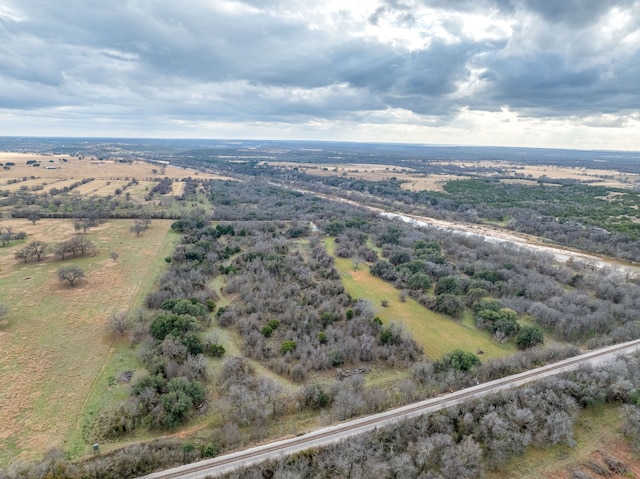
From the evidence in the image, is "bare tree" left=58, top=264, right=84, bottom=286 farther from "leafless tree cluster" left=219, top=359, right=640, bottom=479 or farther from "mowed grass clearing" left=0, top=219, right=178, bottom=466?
"leafless tree cluster" left=219, top=359, right=640, bottom=479

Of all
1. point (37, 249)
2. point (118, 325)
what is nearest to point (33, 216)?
point (37, 249)

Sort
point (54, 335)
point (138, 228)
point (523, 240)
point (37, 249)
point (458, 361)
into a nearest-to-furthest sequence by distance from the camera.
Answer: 1. point (458, 361)
2. point (54, 335)
3. point (37, 249)
4. point (138, 228)
5. point (523, 240)

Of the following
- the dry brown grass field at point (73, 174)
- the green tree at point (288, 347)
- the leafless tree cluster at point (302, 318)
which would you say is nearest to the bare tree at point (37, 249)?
the leafless tree cluster at point (302, 318)

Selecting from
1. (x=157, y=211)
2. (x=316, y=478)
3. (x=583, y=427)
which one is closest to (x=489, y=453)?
(x=583, y=427)

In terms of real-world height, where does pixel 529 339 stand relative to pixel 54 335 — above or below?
above

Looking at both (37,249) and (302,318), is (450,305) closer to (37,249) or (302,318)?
(302,318)

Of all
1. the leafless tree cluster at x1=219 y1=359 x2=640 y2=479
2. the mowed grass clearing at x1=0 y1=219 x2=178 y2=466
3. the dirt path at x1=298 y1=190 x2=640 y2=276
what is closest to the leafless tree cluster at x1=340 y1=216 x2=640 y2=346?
the dirt path at x1=298 y1=190 x2=640 y2=276
